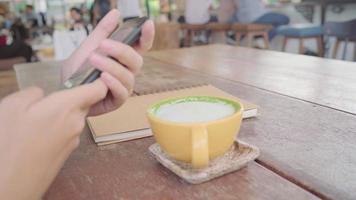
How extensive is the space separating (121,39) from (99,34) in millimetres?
134

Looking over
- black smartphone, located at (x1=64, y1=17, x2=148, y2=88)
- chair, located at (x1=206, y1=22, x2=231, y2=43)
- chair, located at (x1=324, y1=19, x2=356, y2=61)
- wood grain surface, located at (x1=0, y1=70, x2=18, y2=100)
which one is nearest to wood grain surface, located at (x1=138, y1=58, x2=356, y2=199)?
black smartphone, located at (x1=64, y1=17, x2=148, y2=88)

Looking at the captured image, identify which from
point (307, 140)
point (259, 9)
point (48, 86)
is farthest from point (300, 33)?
point (307, 140)

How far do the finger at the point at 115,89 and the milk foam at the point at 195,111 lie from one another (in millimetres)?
51

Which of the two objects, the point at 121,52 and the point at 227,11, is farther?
the point at 227,11

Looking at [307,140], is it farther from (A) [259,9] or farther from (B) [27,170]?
(A) [259,9]

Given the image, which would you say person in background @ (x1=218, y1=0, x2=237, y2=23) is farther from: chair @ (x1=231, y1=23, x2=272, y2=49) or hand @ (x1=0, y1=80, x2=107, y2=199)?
hand @ (x1=0, y1=80, x2=107, y2=199)

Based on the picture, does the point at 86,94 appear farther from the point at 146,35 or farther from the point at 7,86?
the point at 7,86

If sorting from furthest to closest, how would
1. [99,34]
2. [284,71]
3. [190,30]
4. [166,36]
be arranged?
1. [190,30]
2. [166,36]
3. [284,71]
4. [99,34]

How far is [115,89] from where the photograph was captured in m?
0.43

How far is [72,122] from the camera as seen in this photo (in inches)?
13.5

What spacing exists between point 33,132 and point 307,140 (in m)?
0.38

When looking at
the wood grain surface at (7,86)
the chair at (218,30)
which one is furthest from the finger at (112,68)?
the chair at (218,30)

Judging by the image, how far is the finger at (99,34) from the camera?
536 mm

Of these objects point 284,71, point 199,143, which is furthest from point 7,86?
point 199,143
